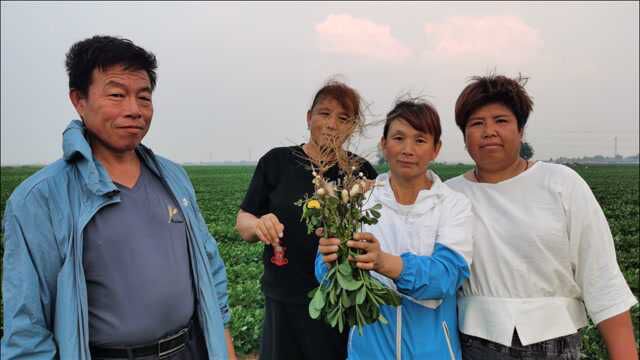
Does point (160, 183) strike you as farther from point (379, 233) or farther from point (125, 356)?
point (379, 233)

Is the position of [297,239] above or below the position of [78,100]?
below

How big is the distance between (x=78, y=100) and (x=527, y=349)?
6.72 feet

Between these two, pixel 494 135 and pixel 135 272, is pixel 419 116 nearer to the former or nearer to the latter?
pixel 494 135

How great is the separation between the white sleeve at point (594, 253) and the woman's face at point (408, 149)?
22.4 inches

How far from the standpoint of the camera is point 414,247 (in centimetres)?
180

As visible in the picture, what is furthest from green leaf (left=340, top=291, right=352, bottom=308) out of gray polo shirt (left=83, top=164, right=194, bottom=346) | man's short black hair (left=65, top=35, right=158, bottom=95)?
man's short black hair (left=65, top=35, right=158, bottom=95)

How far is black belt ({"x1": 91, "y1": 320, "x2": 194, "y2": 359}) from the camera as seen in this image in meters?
1.63

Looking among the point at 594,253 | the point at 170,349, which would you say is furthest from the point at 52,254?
the point at 594,253

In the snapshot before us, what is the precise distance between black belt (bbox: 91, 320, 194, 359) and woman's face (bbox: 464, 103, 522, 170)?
1.46 metres

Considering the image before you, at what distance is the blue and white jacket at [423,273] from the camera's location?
5.44ft

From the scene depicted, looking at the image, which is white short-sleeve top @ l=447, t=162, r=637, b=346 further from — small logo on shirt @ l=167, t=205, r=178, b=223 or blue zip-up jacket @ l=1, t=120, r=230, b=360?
blue zip-up jacket @ l=1, t=120, r=230, b=360

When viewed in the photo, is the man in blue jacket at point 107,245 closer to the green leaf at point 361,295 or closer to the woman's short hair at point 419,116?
the green leaf at point 361,295

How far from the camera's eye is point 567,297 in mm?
1808

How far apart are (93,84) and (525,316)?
193 centimetres
